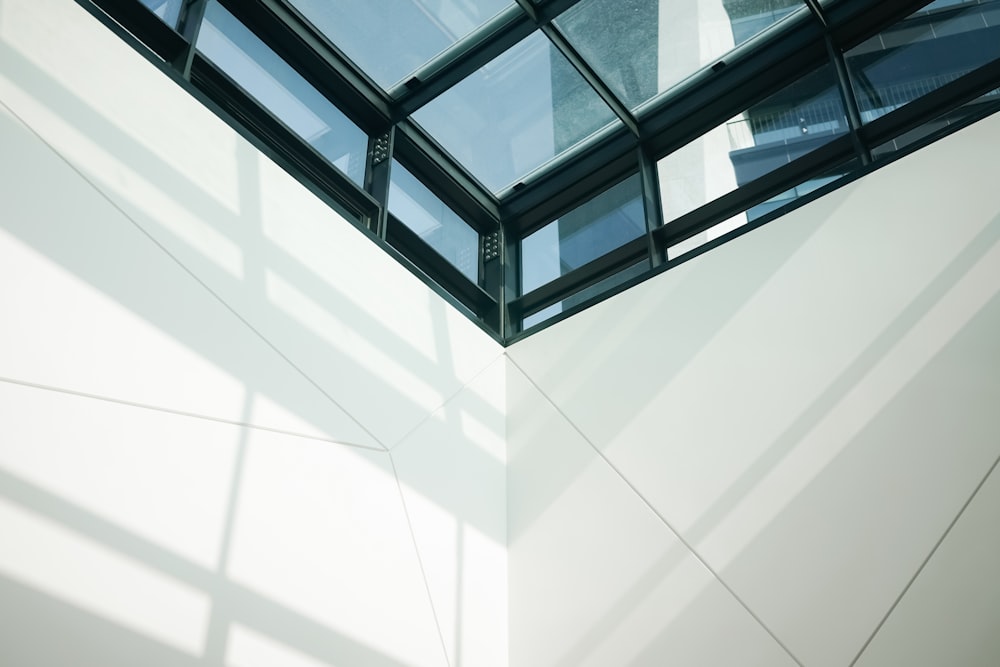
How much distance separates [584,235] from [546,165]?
3.07 ft

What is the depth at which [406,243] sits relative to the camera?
7934mm

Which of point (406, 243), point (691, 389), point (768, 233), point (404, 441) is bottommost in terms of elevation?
point (691, 389)

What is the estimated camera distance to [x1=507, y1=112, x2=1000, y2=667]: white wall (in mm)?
4973

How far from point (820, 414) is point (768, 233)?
1.61 meters

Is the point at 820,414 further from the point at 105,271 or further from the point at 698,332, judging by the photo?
the point at 105,271

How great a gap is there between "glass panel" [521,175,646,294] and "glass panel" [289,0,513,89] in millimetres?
2135

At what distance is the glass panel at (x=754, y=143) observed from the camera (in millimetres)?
7137

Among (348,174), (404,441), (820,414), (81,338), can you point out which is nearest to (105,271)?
(81,338)

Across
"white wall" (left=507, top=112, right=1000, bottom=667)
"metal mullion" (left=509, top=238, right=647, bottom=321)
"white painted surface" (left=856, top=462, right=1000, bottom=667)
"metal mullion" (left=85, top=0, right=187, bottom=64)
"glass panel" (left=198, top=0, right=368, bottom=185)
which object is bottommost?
"white painted surface" (left=856, top=462, right=1000, bottom=667)

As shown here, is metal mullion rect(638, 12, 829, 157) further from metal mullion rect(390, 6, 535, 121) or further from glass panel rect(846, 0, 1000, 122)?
metal mullion rect(390, 6, 535, 121)

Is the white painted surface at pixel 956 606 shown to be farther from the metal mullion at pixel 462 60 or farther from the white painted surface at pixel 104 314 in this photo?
the metal mullion at pixel 462 60

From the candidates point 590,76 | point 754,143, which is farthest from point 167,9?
point 754,143

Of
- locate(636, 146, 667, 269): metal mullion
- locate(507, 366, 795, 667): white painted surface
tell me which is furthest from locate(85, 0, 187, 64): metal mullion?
locate(636, 146, 667, 269): metal mullion

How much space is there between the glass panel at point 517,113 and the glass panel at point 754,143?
103cm
